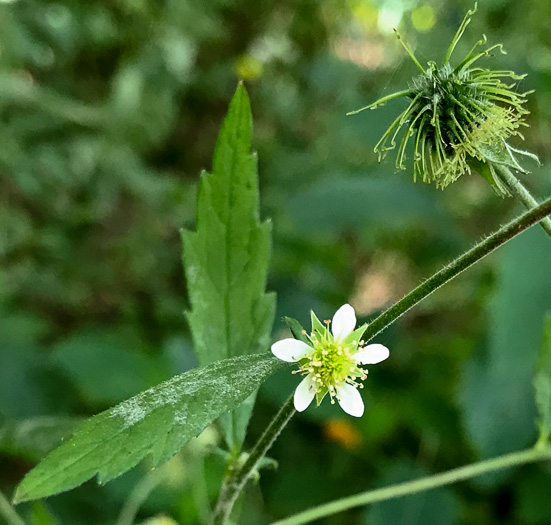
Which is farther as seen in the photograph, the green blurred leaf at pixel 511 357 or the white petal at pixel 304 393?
the green blurred leaf at pixel 511 357

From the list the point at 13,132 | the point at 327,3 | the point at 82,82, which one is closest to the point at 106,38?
the point at 82,82

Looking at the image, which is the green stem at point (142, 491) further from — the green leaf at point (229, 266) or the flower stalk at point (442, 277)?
the flower stalk at point (442, 277)

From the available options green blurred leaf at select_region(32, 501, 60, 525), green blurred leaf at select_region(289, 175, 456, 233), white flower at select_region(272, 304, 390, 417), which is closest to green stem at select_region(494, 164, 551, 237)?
white flower at select_region(272, 304, 390, 417)

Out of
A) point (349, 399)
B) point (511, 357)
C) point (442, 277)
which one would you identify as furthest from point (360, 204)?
point (442, 277)


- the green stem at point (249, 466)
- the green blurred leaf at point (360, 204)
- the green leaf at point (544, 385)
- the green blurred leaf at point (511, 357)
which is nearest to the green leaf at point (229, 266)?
the green stem at point (249, 466)

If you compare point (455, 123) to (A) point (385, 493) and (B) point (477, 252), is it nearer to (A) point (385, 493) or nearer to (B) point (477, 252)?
(B) point (477, 252)

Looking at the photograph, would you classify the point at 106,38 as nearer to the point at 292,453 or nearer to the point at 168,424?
the point at 292,453

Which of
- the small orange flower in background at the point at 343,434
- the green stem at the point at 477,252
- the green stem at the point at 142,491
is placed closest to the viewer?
the green stem at the point at 477,252

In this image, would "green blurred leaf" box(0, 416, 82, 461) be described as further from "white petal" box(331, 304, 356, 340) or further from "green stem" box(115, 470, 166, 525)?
"white petal" box(331, 304, 356, 340)
